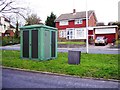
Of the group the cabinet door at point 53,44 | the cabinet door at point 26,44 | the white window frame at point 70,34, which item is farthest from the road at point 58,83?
the white window frame at point 70,34

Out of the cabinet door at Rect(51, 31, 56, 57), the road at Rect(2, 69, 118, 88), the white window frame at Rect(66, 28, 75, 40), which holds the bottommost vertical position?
the road at Rect(2, 69, 118, 88)

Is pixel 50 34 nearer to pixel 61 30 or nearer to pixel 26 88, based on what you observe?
pixel 26 88

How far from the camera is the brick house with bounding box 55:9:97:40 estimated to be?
50.6m

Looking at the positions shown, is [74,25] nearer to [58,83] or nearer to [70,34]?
[70,34]

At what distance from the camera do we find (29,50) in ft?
48.6

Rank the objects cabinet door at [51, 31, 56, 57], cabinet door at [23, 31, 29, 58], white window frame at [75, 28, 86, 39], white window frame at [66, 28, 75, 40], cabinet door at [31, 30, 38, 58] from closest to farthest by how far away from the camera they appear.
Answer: cabinet door at [31, 30, 38, 58]
cabinet door at [23, 31, 29, 58]
cabinet door at [51, 31, 56, 57]
white window frame at [75, 28, 86, 39]
white window frame at [66, 28, 75, 40]

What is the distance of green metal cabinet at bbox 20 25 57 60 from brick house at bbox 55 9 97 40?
35.1 metres

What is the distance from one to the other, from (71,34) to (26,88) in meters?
45.2

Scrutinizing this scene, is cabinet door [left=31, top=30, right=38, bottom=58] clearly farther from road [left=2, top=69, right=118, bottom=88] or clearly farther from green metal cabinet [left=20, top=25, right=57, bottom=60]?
Answer: road [left=2, top=69, right=118, bottom=88]

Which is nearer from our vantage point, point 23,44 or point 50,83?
point 50,83

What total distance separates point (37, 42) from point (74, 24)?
126 feet

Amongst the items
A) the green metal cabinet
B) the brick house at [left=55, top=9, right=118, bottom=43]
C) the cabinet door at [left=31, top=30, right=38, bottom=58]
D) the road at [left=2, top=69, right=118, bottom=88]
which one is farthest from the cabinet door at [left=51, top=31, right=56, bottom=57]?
the brick house at [left=55, top=9, right=118, bottom=43]

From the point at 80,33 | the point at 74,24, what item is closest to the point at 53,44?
the point at 80,33

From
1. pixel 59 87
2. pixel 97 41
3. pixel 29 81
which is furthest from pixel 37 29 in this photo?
pixel 97 41
